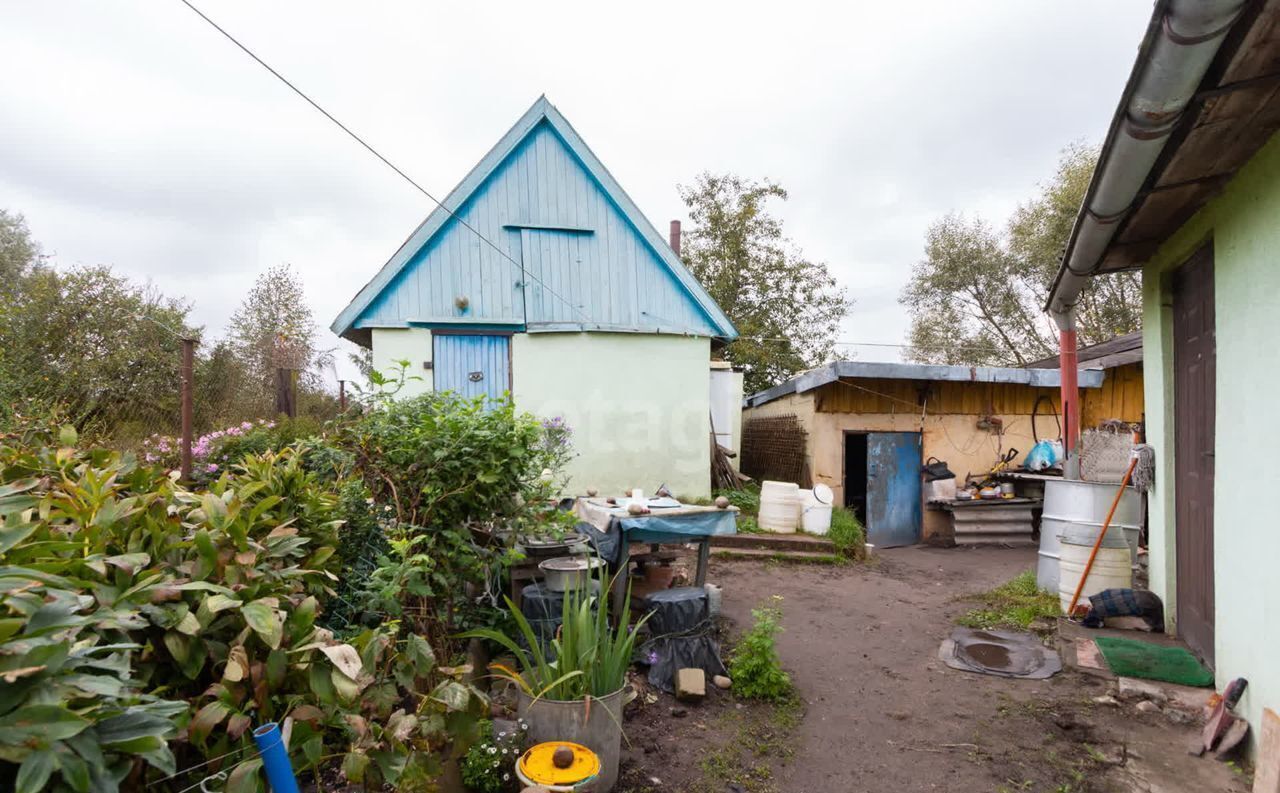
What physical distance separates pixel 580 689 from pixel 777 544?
598 cm

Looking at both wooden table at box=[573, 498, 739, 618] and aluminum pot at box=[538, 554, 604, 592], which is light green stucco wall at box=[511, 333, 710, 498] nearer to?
wooden table at box=[573, 498, 739, 618]

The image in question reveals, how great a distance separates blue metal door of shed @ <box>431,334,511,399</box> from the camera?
9117 mm

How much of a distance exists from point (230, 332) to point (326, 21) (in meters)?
16.3

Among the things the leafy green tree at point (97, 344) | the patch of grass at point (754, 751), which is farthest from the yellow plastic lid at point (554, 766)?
the leafy green tree at point (97, 344)

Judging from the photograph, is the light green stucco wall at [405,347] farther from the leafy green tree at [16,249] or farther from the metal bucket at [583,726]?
the leafy green tree at [16,249]

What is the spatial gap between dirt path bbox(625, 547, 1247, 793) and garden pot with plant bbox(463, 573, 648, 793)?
0.35m

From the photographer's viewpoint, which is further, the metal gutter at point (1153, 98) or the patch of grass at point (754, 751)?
the patch of grass at point (754, 751)

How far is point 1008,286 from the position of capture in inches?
688

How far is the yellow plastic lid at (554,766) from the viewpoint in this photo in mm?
2482

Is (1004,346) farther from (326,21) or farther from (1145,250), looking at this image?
(326,21)

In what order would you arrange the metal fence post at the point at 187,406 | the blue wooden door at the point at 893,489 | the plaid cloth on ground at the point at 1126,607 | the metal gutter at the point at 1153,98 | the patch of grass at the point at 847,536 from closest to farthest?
1. the metal gutter at the point at 1153,98
2. the plaid cloth on ground at the point at 1126,607
3. the metal fence post at the point at 187,406
4. the patch of grass at the point at 847,536
5. the blue wooden door at the point at 893,489

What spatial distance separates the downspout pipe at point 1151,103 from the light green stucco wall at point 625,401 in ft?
19.5

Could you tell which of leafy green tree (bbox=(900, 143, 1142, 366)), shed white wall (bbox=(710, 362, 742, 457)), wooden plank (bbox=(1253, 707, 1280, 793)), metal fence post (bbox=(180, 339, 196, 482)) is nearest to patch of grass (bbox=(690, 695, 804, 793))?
wooden plank (bbox=(1253, 707, 1280, 793))

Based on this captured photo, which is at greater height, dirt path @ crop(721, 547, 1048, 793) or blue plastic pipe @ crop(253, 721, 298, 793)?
blue plastic pipe @ crop(253, 721, 298, 793)
